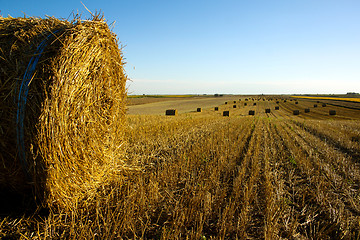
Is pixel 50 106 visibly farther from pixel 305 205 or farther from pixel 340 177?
pixel 340 177

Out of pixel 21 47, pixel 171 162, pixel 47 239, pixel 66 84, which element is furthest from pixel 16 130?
pixel 171 162

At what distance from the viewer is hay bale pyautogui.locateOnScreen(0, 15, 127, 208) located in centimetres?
271

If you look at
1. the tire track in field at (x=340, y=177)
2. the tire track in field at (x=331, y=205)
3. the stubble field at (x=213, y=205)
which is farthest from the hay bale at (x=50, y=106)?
the tire track in field at (x=340, y=177)

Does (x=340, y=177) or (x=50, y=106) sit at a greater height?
(x=50, y=106)

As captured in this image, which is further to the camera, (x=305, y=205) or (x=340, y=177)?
(x=340, y=177)

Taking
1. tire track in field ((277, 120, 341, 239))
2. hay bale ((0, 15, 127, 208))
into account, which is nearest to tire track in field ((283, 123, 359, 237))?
tire track in field ((277, 120, 341, 239))

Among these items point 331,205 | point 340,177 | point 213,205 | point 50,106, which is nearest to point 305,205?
point 331,205

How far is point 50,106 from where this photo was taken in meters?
2.69

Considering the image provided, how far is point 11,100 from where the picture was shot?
2.77 m

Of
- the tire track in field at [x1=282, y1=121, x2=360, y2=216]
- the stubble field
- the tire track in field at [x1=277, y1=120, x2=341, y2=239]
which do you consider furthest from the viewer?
the tire track in field at [x1=282, y1=121, x2=360, y2=216]

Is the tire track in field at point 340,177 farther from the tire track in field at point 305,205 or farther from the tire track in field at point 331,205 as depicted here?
the tire track in field at point 305,205

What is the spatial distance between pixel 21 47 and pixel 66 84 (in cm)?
87

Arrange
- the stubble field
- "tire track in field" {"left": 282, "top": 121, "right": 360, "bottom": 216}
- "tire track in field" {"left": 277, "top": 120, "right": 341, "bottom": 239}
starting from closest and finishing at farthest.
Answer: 1. the stubble field
2. "tire track in field" {"left": 277, "top": 120, "right": 341, "bottom": 239}
3. "tire track in field" {"left": 282, "top": 121, "right": 360, "bottom": 216}

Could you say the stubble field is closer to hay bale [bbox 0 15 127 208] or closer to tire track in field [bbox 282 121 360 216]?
tire track in field [bbox 282 121 360 216]
